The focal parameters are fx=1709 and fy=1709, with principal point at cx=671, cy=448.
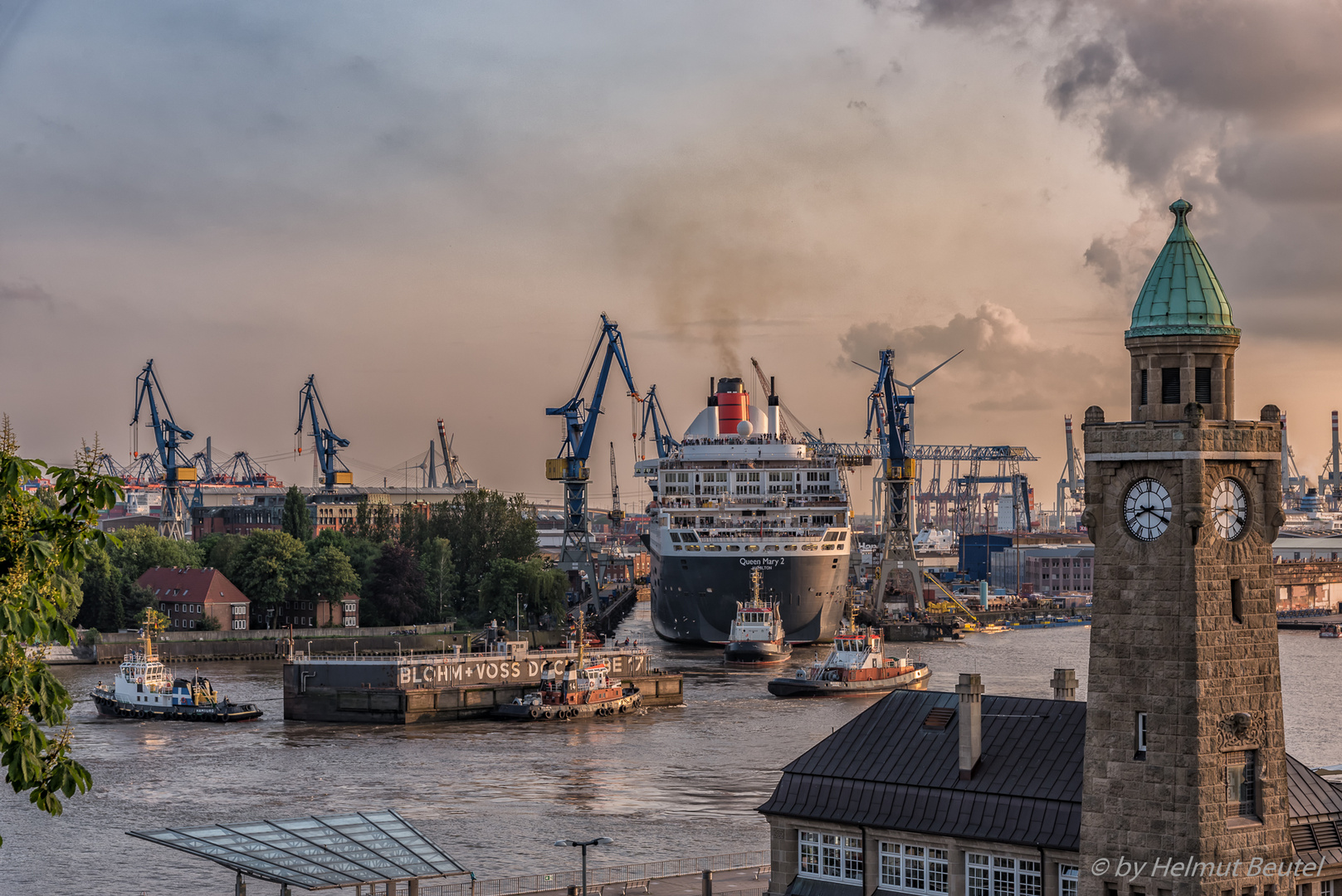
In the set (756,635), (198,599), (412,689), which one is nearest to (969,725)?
(412,689)

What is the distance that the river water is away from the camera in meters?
40.2

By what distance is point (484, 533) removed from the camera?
434ft

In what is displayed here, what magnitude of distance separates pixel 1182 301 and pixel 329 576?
308 ft

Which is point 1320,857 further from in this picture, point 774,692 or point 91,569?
point 91,569

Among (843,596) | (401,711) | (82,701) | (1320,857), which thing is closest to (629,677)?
(401,711)

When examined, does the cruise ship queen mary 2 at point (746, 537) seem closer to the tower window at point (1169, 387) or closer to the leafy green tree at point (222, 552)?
the leafy green tree at point (222, 552)

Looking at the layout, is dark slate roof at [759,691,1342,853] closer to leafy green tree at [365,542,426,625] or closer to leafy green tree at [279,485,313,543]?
leafy green tree at [365,542,426,625]

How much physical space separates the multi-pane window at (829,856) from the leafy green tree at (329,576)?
8641 cm

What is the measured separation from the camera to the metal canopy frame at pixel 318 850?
24.3m

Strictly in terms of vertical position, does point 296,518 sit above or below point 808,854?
above

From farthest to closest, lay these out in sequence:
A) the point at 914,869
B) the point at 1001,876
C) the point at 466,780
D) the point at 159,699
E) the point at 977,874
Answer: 1. the point at 159,699
2. the point at 466,780
3. the point at 914,869
4. the point at 977,874
5. the point at 1001,876

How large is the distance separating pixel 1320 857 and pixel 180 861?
26.8 m

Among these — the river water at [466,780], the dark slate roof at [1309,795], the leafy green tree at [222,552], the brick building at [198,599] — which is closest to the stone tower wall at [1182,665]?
the dark slate roof at [1309,795]

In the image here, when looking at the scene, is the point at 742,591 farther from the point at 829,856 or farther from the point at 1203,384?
the point at 1203,384
